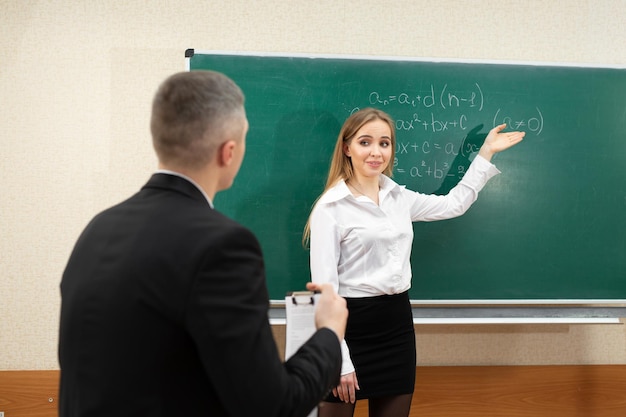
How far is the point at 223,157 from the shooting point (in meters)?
1.03

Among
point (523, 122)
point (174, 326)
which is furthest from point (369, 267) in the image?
point (174, 326)

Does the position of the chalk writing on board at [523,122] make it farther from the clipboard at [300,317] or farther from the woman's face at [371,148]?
the clipboard at [300,317]

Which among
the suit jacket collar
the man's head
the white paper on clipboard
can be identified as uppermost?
the man's head

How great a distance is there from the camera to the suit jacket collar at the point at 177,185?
98 cm

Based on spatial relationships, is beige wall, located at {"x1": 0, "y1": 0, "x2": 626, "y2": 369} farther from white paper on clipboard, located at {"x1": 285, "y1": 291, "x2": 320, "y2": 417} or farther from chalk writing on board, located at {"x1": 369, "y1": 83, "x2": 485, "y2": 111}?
white paper on clipboard, located at {"x1": 285, "y1": 291, "x2": 320, "y2": 417}

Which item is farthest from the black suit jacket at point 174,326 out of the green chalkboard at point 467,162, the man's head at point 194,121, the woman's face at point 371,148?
the green chalkboard at point 467,162

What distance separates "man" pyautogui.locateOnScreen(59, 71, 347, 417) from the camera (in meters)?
0.85

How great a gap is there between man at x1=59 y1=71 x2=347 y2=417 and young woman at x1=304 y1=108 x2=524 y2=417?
43.5 inches

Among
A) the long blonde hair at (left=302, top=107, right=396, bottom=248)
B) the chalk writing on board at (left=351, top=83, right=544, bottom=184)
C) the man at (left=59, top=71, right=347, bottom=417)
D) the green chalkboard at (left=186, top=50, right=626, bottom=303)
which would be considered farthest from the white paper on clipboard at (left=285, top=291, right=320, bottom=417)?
the chalk writing on board at (left=351, top=83, right=544, bottom=184)

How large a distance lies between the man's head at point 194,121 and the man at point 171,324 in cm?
9

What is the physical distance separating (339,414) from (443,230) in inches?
39.6

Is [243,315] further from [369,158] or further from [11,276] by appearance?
[11,276]

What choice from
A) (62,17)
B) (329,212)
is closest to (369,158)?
(329,212)

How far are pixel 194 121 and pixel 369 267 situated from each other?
1221 mm
